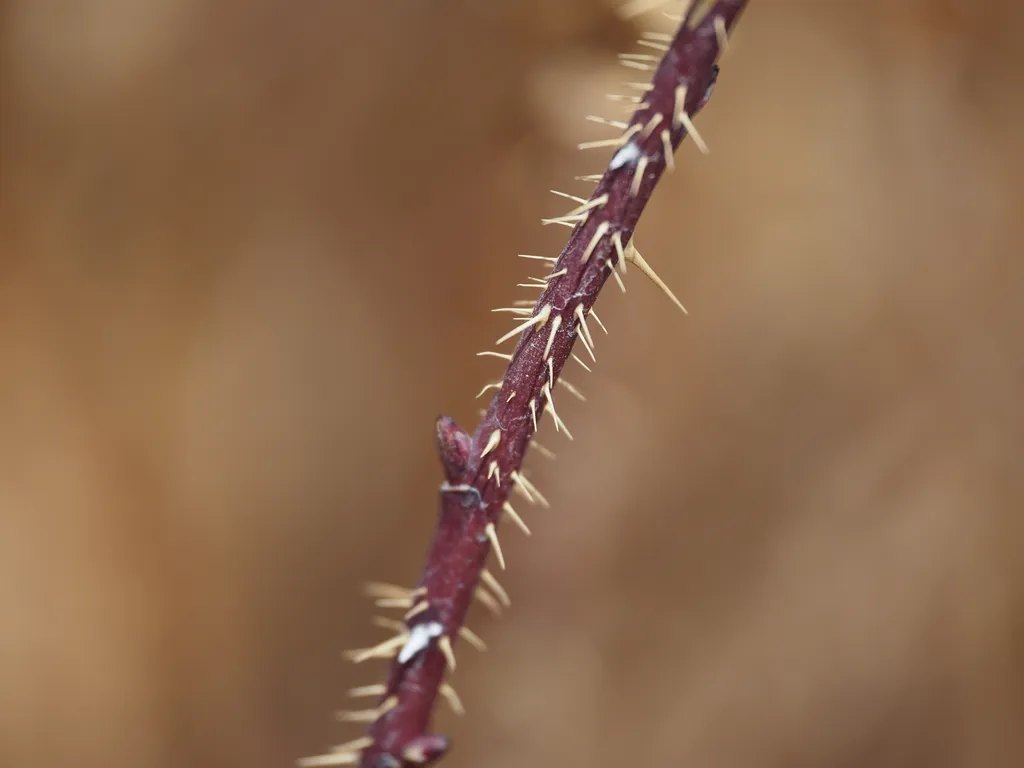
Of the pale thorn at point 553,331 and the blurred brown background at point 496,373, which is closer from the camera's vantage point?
the pale thorn at point 553,331

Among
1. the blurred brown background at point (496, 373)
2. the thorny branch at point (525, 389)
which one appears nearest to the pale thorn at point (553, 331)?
the thorny branch at point (525, 389)

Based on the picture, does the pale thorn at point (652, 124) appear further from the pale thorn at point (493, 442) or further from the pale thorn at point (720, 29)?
the pale thorn at point (493, 442)

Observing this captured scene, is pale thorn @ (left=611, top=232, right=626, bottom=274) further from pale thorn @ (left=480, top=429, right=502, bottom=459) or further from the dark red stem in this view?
pale thorn @ (left=480, top=429, right=502, bottom=459)

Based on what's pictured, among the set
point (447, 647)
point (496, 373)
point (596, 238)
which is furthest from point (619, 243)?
point (496, 373)

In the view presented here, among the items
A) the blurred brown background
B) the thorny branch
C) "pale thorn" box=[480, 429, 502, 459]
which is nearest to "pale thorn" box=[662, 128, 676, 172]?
the thorny branch

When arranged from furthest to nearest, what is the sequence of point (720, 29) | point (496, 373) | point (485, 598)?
A: point (496, 373) < point (485, 598) < point (720, 29)

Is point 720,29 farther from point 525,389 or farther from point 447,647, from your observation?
point 447,647

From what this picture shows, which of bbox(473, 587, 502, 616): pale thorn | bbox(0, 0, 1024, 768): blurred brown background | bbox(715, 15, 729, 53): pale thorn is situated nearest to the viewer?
bbox(715, 15, 729, 53): pale thorn
